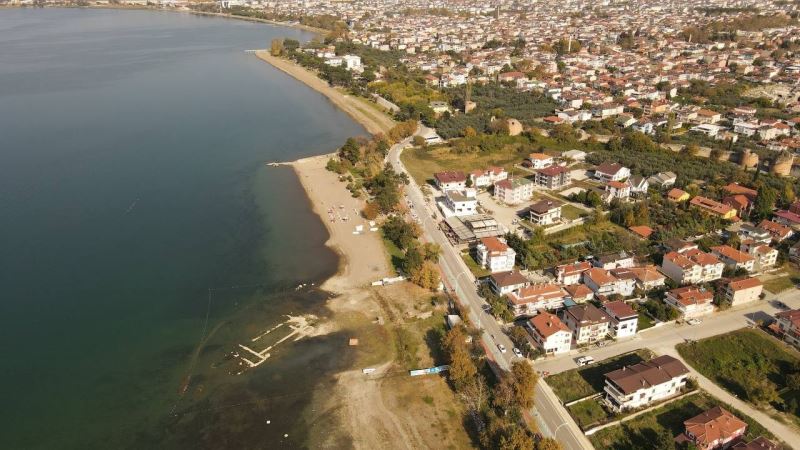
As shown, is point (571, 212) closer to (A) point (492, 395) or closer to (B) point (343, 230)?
(B) point (343, 230)

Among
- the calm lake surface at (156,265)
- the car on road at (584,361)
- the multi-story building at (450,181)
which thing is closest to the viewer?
the calm lake surface at (156,265)

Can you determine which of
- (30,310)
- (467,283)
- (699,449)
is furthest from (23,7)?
(699,449)

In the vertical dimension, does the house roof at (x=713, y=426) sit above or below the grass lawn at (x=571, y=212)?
below

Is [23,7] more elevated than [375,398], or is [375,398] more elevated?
[23,7]

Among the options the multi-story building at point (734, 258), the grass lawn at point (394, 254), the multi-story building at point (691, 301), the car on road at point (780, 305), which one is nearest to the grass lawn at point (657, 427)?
the multi-story building at point (691, 301)

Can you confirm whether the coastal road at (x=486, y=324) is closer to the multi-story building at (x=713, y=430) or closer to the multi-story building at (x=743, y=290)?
the multi-story building at (x=713, y=430)

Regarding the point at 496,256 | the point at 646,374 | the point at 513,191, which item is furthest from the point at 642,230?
the point at 646,374

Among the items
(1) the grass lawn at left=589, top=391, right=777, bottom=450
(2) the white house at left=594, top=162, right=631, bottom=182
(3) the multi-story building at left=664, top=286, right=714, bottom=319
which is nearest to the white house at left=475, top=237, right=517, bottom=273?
(3) the multi-story building at left=664, top=286, right=714, bottom=319

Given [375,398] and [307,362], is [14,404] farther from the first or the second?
[375,398]
